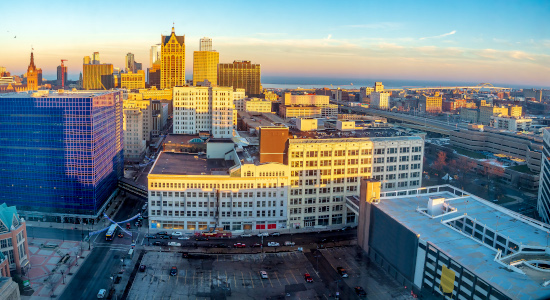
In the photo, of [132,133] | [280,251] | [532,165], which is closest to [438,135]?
[532,165]

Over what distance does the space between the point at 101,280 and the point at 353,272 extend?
22.3 metres

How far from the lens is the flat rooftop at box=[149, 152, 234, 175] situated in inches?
2121

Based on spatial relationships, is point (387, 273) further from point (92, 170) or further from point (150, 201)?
point (92, 170)

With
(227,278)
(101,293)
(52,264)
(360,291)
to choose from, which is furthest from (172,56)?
(360,291)

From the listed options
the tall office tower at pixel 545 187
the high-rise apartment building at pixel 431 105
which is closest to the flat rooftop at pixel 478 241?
the tall office tower at pixel 545 187

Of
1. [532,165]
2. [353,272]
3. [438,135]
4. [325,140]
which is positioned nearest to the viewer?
[353,272]

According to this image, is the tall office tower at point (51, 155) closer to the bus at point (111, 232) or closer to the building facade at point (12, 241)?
the bus at point (111, 232)

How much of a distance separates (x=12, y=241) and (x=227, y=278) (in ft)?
62.5

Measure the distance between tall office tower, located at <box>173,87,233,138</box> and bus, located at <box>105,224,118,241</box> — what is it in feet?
117

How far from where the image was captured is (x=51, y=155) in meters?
53.1

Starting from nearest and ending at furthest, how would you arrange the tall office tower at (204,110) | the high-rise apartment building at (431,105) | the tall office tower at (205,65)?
the tall office tower at (204,110), the tall office tower at (205,65), the high-rise apartment building at (431,105)

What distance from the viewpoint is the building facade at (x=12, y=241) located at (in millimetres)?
40188

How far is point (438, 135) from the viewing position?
130 m

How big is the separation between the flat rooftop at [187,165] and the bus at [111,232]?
284 inches
